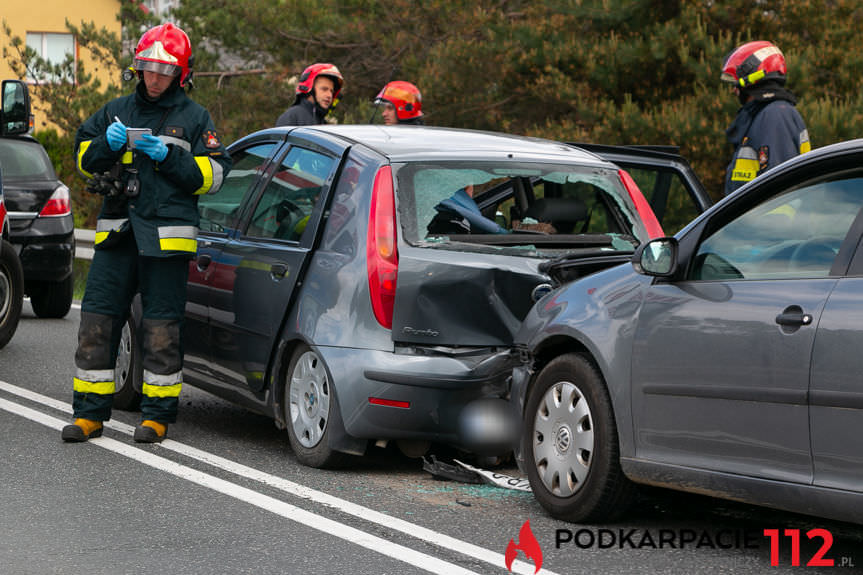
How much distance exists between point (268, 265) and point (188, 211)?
1.91 ft

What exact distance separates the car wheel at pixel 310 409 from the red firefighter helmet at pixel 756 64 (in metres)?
3.61

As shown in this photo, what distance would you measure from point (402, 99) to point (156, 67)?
350 cm

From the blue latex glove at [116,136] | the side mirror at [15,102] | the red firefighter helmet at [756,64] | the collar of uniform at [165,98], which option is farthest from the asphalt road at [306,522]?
the side mirror at [15,102]

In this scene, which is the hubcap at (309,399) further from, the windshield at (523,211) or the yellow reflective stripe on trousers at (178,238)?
the yellow reflective stripe on trousers at (178,238)

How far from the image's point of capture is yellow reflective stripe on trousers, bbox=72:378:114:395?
7047 mm

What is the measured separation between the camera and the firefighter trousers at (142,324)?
7.03 metres

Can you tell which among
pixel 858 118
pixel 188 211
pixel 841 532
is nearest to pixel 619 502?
pixel 841 532

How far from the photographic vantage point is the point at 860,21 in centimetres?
1900

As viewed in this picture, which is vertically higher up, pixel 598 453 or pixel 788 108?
pixel 788 108

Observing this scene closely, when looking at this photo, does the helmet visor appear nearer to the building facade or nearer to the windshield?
the windshield

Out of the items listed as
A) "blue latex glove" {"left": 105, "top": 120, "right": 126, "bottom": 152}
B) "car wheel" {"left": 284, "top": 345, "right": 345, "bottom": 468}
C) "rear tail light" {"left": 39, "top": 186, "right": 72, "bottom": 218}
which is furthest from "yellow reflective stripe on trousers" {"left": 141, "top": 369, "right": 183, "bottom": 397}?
"rear tail light" {"left": 39, "top": 186, "right": 72, "bottom": 218}

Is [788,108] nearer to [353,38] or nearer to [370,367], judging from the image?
[370,367]

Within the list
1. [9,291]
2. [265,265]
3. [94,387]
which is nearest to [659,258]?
[265,265]

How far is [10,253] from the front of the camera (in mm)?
11367
